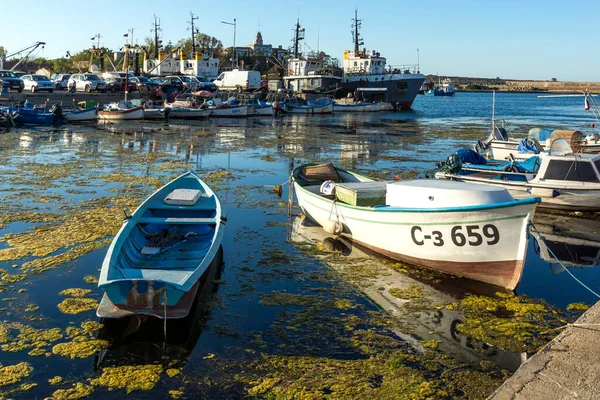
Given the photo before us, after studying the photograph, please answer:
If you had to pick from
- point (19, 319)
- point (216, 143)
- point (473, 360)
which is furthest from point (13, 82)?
point (473, 360)

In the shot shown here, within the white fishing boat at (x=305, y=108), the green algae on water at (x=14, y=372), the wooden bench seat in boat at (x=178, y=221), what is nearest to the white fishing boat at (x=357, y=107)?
the white fishing boat at (x=305, y=108)

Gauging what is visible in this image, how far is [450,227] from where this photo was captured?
947 cm

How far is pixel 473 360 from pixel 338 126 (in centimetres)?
3753

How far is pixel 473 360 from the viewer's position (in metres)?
6.90

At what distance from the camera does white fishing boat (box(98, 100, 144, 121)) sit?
3909 centimetres

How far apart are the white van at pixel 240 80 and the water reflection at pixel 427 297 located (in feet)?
181

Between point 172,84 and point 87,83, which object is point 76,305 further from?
point 172,84

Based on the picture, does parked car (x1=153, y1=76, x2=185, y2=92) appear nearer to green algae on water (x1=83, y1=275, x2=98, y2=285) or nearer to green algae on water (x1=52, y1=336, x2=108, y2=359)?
green algae on water (x1=83, y1=275, x2=98, y2=285)

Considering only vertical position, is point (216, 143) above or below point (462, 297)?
above

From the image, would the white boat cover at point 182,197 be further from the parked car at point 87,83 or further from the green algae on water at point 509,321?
the parked car at point 87,83

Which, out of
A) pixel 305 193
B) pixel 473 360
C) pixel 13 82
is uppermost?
pixel 13 82

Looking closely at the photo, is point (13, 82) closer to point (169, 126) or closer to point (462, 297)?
point (169, 126)

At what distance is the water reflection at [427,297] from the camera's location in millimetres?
7152

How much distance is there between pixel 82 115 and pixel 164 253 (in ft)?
107
